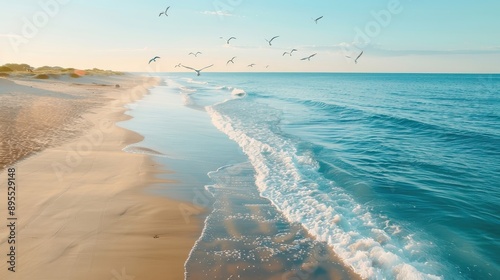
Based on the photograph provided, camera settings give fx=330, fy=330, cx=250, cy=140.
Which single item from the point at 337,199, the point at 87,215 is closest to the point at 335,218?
the point at 337,199

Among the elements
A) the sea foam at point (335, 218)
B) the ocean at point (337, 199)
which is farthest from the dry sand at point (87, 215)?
the sea foam at point (335, 218)

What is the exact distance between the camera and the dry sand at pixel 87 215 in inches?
232

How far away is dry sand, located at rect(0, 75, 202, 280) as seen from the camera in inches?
232

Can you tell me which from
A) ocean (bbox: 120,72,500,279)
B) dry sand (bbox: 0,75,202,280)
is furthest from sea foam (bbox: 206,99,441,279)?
dry sand (bbox: 0,75,202,280)

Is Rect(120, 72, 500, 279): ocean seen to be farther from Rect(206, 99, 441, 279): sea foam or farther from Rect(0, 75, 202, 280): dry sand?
Rect(0, 75, 202, 280): dry sand

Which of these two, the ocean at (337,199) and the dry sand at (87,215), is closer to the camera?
the dry sand at (87,215)

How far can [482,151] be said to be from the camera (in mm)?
16078

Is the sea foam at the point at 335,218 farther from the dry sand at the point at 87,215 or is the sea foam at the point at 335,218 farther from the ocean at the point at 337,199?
the dry sand at the point at 87,215

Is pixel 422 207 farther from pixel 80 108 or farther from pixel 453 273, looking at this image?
pixel 80 108

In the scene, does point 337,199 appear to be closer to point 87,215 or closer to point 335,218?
point 335,218

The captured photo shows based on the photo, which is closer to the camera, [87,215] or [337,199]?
[87,215]

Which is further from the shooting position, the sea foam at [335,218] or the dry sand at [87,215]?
the sea foam at [335,218]

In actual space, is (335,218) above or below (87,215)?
above

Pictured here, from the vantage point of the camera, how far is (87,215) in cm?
776
